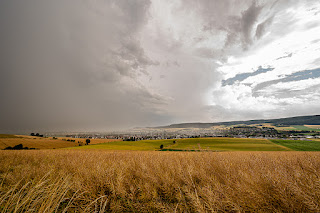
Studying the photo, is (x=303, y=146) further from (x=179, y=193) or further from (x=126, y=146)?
(x=179, y=193)

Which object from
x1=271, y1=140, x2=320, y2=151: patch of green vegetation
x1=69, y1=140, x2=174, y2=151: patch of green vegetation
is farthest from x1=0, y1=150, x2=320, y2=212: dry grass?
x1=271, y1=140, x2=320, y2=151: patch of green vegetation

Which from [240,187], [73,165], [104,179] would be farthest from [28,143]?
[240,187]

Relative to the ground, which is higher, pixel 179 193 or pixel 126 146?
pixel 179 193

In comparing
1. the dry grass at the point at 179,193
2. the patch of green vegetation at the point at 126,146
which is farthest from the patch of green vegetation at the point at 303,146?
the dry grass at the point at 179,193

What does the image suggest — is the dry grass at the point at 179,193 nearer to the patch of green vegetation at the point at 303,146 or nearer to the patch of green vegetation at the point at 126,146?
the patch of green vegetation at the point at 126,146

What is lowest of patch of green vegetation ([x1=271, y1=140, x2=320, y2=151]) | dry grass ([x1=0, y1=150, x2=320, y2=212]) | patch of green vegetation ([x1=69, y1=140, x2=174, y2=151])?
patch of green vegetation ([x1=271, y1=140, x2=320, y2=151])

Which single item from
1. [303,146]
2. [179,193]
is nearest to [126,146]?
[179,193]

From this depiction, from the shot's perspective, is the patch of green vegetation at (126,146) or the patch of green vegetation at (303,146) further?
the patch of green vegetation at (303,146)

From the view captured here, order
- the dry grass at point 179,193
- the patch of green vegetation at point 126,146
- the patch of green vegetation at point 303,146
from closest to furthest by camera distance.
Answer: the dry grass at point 179,193 < the patch of green vegetation at point 126,146 < the patch of green vegetation at point 303,146

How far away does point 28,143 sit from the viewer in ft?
143

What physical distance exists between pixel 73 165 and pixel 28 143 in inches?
2164

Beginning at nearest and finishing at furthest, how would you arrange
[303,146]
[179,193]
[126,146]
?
[179,193], [126,146], [303,146]

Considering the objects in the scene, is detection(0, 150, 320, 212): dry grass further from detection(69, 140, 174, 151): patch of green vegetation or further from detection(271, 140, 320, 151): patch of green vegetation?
detection(271, 140, 320, 151): patch of green vegetation

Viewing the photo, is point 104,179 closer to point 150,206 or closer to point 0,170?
point 150,206
